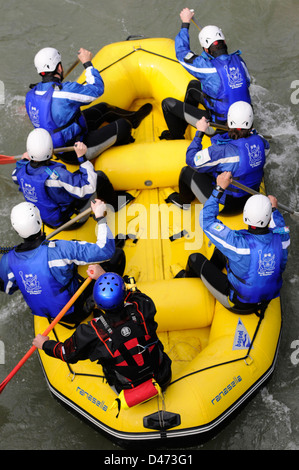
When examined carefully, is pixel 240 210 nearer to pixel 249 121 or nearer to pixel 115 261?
pixel 249 121

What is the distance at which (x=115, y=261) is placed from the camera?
14.9 feet

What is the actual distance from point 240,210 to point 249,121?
0.72 m

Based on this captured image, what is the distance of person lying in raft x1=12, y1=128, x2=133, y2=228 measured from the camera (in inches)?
166

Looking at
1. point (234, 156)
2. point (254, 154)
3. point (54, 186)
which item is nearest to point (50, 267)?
point (54, 186)

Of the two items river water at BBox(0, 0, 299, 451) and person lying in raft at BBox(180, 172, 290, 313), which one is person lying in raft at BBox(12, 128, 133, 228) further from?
river water at BBox(0, 0, 299, 451)

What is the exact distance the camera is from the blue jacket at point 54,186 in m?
4.25

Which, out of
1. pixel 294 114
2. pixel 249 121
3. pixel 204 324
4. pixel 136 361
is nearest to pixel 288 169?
pixel 294 114

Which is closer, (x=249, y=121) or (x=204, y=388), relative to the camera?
(x=204, y=388)

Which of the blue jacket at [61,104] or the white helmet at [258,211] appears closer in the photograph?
the white helmet at [258,211]

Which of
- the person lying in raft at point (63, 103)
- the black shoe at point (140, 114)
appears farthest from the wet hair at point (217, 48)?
the black shoe at point (140, 114)

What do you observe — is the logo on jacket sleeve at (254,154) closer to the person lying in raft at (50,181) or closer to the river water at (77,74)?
the person lying in raft at (50,181)

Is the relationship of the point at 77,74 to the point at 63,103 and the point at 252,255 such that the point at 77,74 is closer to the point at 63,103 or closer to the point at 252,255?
the point at 63,103

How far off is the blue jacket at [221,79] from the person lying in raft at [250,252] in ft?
3.02

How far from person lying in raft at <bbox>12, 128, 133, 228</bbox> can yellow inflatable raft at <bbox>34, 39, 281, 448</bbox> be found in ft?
0.79
